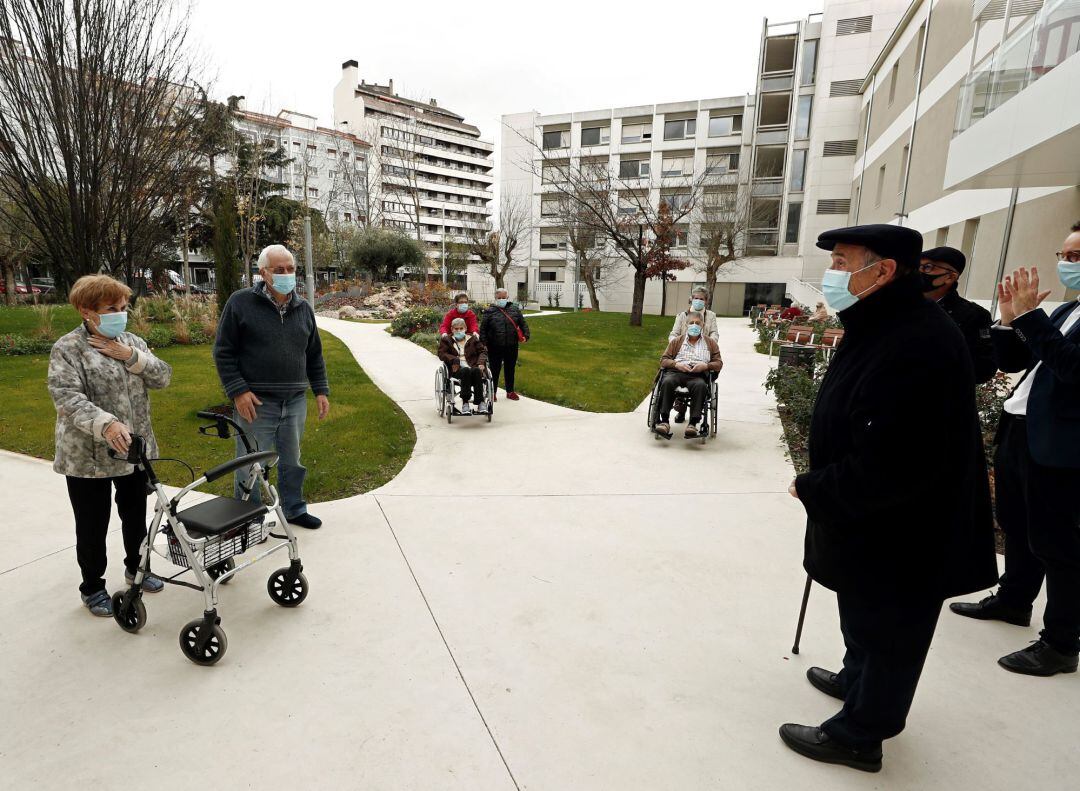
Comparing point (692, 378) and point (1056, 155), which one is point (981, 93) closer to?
point (1056, 155)

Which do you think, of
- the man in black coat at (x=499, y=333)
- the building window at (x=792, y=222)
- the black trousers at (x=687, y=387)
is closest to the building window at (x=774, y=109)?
the building window at (x=792, y=222)

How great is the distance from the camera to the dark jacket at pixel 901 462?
1.61 metres

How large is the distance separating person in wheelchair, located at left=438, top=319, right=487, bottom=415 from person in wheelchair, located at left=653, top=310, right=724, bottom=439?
7.49 ft

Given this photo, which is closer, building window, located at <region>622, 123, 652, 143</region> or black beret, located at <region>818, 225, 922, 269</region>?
black beret, located at <region>818, 225, 922, 269</region>

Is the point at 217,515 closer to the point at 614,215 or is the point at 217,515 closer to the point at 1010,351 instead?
the point at 1010,351

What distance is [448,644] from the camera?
8.79 feet

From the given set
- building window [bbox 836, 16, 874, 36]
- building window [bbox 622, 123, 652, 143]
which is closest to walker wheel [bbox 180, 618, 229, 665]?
building window [bbox 836, 16, 874, 36]

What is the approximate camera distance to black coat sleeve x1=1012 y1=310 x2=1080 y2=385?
2242 millimetres

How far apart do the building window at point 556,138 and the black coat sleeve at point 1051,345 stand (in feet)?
168

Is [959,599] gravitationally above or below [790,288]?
below

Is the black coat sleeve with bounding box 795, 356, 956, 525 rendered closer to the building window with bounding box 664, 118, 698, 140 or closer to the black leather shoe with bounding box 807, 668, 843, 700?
the black leather shoe with bounding box 807, 668, 843, 700

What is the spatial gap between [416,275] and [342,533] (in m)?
30.2

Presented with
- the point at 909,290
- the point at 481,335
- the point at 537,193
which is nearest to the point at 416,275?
the point at 537,193

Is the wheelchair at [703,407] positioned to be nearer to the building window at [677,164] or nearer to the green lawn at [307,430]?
the green lawn at [307,430]
